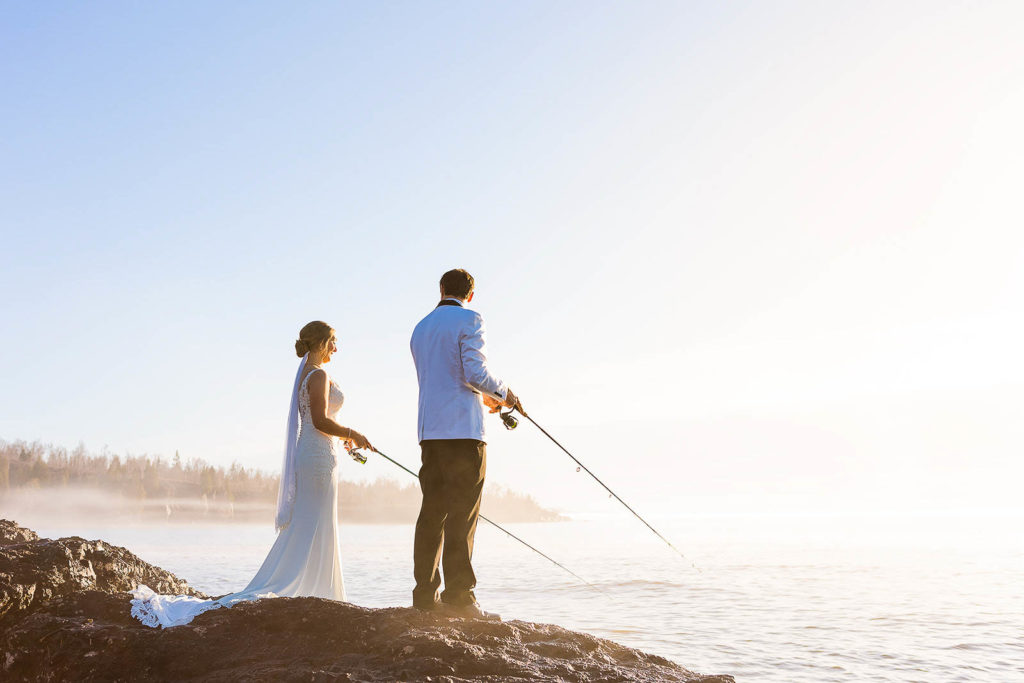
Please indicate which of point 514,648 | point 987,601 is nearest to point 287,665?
point 514,648

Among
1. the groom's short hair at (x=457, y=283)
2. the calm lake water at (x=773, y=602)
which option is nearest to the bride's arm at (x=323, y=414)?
the groom's short hair at (x=457, y=283)

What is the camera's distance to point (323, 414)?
6.08 m

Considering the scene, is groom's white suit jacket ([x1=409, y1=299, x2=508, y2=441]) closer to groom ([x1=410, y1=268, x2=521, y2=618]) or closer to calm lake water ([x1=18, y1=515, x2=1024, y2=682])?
groom ([x1=410, y1=268, x2=521, y2=618])

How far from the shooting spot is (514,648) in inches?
170

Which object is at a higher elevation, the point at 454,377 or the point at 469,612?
the point at 454,377

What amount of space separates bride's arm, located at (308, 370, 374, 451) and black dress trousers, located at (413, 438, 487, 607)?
114 centimetres

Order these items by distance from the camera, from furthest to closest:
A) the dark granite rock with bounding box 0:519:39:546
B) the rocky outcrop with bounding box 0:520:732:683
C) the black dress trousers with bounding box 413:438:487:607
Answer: the dark granite rock with bounding box 0:519:39:546, the black dress trousers with bounding box 413:438:487:607, the rocky outcrop with bounding box 0:520:732:683

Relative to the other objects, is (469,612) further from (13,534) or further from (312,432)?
(13,534)

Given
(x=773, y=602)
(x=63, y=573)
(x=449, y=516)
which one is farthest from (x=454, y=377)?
(x=773, y=602)

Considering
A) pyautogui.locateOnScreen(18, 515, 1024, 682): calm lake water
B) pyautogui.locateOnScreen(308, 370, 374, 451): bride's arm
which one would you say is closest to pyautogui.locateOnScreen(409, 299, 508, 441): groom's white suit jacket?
pyautogui.locateOnScreen(308, 370, 374, 451): bride's arm

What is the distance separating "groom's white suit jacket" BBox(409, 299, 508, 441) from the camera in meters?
5.11

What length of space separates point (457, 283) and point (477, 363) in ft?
2.09

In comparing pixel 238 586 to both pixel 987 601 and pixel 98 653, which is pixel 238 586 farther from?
pixel 987 601

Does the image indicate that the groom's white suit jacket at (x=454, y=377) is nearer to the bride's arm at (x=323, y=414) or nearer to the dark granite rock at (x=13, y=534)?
the bride's arm at (x=323, y=414)
